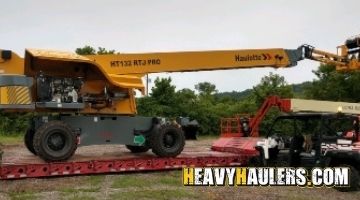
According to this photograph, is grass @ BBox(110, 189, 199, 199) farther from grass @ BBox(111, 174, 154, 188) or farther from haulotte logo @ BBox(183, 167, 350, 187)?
haulotte logo @ BBox(183, 167, 350, 187)

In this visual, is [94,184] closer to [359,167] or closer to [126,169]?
[126,169]

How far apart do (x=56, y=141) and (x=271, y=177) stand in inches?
200

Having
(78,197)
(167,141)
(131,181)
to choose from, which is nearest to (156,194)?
(78,197)

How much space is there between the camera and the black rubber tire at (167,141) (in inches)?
600

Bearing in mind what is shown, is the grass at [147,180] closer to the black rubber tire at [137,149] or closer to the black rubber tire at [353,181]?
the black rubber tire at [137,149]

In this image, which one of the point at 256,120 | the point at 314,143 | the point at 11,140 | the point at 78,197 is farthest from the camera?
the point at 11,140

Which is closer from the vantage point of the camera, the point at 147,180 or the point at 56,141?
the point at 147,180

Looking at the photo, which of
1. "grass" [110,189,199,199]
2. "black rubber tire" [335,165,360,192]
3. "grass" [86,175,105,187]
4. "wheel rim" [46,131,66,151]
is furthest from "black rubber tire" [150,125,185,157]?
"black rubber tire" [335,165,360,192]

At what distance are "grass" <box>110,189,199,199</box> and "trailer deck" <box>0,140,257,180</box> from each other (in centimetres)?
226

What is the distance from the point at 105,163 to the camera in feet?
45.3

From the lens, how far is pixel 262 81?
165ft

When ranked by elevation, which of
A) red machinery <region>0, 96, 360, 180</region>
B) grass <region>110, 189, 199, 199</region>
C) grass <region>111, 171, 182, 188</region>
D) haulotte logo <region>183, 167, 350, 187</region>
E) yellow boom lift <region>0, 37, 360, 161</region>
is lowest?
grass <region>110, 189, 199, 199</region>

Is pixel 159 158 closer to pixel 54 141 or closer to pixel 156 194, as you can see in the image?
pixel 54 141

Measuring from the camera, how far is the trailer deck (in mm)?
12766
